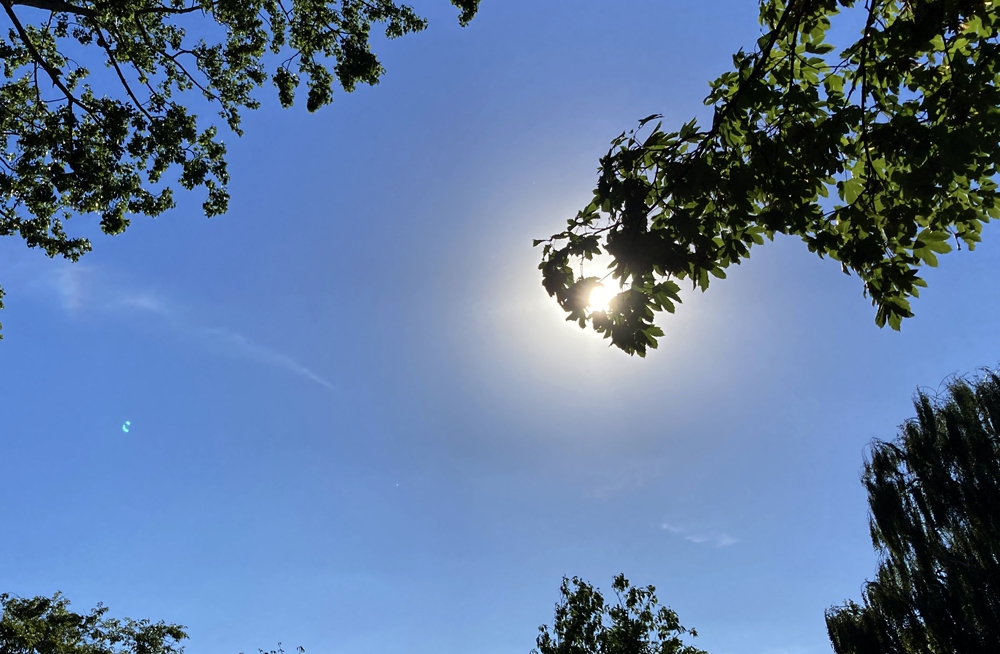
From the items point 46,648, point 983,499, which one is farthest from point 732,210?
point 46,648

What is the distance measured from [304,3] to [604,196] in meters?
13.1

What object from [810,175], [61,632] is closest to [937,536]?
[810,175]

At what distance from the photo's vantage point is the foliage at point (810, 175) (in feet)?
13.5

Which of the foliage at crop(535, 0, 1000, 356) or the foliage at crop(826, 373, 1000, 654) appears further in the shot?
the foliage at crop(826, 373, 1000, 654)

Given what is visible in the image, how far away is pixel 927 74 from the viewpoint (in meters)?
4.43

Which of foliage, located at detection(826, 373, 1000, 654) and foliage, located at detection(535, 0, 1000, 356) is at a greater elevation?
foliage, located at detection(826, 373, 1000, 654)

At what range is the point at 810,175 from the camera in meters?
4.54

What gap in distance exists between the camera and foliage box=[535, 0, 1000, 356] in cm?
411

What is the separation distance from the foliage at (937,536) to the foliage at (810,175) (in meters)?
19.3

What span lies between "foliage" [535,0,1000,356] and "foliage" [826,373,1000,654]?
19334mm

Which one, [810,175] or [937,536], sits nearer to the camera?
[810,175]

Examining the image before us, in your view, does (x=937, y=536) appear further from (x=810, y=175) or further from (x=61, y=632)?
(x=61, y=632)

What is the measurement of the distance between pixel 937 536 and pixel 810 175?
21374 mm

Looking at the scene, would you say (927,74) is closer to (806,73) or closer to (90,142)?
(806,73)
